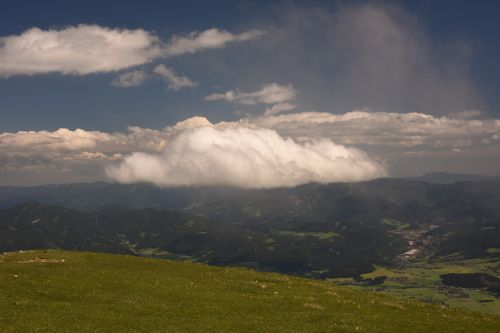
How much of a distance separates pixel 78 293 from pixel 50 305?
522cm

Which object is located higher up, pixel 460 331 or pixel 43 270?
pixel 43 270

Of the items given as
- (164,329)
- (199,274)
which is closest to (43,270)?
(199,274)

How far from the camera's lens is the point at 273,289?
51.3 metres

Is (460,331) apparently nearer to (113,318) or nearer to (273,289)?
(273,289)

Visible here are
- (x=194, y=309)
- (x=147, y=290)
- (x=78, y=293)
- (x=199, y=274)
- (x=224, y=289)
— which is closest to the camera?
(x=194, y=309)

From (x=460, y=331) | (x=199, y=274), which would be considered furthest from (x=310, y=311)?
(x=199, y=274)

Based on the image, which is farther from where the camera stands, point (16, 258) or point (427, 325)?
point (16, 258)

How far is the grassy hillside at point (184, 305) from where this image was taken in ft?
113

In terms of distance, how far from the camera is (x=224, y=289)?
49.3 metres

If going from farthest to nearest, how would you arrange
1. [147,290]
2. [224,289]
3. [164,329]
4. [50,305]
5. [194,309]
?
[224,289] < [147,290] < [194,309] < [50,305] < [164,329]

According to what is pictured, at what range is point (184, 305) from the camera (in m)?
40.7

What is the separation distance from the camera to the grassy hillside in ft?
113

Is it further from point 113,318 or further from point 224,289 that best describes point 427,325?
point 113,318

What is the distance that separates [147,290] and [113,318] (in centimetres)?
1037
